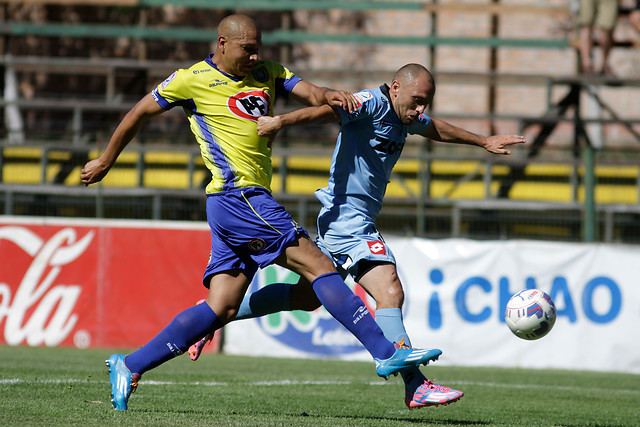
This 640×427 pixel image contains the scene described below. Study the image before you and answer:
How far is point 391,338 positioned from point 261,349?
20.7ft

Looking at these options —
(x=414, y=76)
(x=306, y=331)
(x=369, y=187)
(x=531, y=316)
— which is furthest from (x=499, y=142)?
(x=306, y=331)

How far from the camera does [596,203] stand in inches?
509

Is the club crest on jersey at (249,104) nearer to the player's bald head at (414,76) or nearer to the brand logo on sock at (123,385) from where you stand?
the player's bald head at (414,76)

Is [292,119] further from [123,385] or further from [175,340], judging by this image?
[123,385]

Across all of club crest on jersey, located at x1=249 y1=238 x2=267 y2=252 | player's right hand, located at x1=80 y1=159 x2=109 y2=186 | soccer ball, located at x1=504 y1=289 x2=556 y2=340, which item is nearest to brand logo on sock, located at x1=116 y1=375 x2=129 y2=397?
club crest on jersey, located at x1=249 y1=238 x2=267 y2=252

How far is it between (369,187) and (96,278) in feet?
22.0

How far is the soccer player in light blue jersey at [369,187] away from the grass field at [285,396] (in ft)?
2.06

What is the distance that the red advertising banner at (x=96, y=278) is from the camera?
11.5m

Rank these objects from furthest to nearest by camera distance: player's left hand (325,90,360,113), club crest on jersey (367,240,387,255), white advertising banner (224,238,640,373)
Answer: white advertising banner (224,238,640,373), club crest on jersey (367,240,387,255), player's left hand (325,90,360,113)

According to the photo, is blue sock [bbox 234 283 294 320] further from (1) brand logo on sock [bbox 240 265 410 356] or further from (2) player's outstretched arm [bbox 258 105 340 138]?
(1) brand logo on sock [bbox 240 265 410 356]

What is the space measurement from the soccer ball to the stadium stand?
252 inches

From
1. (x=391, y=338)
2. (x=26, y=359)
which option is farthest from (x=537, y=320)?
(x=26, y=359)

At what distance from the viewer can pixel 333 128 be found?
18281mm

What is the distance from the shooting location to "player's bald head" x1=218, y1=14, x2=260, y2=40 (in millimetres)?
5324
